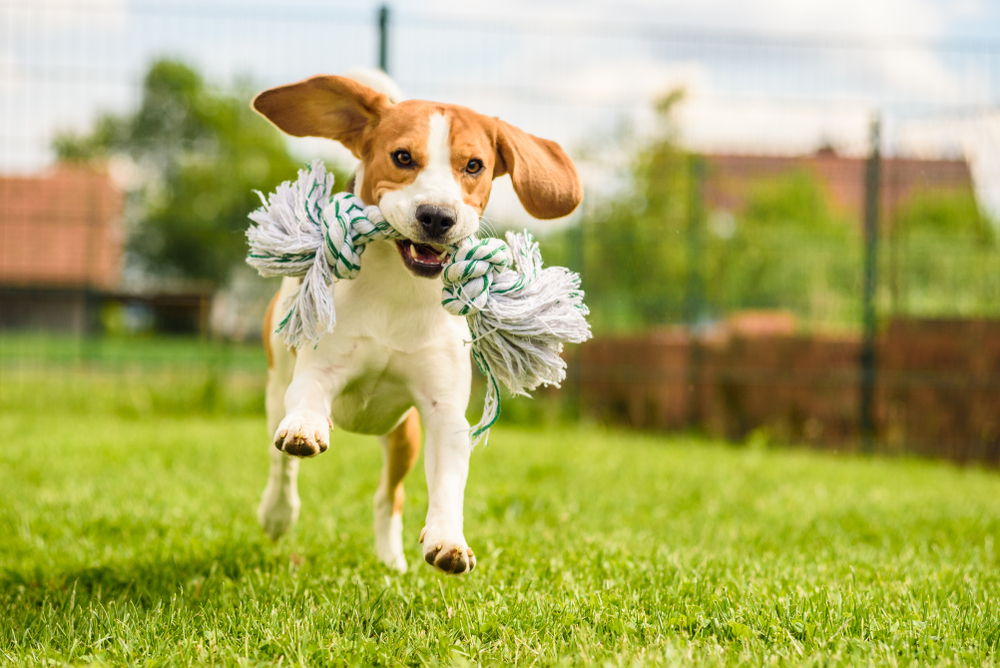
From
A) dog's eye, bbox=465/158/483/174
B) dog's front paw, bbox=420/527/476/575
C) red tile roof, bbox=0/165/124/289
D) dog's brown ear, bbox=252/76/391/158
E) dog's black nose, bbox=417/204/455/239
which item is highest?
red tile roof, bbox=0/165/124/289

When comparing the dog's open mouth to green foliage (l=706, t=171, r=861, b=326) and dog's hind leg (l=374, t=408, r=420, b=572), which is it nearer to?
dog's hind leg (l=374, t=408, r=420, b=572)

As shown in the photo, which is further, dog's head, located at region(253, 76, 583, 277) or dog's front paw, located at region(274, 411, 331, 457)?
dog's head, located at region(253, 76, 583, 277)

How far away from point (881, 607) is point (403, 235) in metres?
1.73

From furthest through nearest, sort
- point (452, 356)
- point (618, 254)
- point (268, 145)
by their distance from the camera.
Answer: point (268, 145), point (618, 254), point (452, 356)

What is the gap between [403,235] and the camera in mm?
2668

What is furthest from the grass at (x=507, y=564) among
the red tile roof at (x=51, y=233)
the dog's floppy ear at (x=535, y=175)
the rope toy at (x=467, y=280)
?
the red tile roof at (x=51, y=233)

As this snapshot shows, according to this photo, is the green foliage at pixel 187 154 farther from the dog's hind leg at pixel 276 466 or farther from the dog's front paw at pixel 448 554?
the dog's front paw at pixel 448 554

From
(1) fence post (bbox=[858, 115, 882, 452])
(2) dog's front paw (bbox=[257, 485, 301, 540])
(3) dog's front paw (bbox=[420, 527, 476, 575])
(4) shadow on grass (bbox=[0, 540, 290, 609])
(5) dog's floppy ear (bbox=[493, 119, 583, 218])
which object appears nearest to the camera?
(3) dog's front paw (bbox=[420, 527, 476, 575])

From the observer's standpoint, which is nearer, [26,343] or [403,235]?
[403,235]

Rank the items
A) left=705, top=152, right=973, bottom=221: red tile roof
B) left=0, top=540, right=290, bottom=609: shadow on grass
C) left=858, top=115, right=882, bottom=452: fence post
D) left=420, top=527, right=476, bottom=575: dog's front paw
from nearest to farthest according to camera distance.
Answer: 1. left=420, top=527, right=476, bottom=575: dog's front paw
2. left=0, top=540, right=290, bottom=609: shadow on grass
3. left=858, top=115, right=882, bottom=452: fence post
4. left=705, top=152, right=973, bottom=221: red tile roof

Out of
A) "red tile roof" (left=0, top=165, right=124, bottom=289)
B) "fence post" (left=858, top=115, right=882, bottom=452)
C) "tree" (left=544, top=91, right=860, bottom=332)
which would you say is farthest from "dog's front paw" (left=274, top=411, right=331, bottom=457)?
"red tile roof" (left=0, top=165, right=124, bottom=289)

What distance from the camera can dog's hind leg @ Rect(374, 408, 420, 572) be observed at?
11.6 ft

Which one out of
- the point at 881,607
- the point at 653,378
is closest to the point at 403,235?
the point at 881,607

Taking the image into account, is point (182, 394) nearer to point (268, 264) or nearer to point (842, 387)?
point (842, 387)
